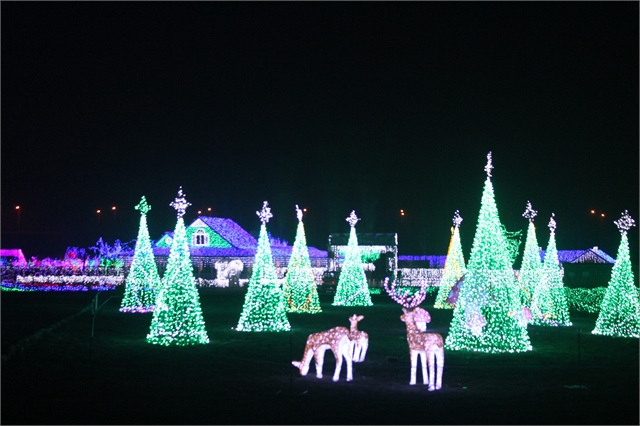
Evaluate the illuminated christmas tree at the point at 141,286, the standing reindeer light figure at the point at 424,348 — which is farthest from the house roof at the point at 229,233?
the standing reindeer light figure at the point at 424,348

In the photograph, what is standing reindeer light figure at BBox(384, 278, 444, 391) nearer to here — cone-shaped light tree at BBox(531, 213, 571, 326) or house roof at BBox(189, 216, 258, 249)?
cone-shaped light tree at BBox(531, 213, 571, 326)

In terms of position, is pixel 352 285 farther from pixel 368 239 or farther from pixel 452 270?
pixel 368 239

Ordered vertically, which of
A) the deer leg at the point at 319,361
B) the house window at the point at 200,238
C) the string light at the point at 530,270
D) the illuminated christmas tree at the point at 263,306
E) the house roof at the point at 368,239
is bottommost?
the deer leg at the point at 319,361

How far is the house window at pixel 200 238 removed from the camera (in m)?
61.0

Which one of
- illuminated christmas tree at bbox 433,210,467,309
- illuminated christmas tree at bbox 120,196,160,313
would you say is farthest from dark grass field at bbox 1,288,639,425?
illuminated christmas tree at bbox 433,210,467,309

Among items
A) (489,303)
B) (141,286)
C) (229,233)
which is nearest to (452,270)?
(141,286)

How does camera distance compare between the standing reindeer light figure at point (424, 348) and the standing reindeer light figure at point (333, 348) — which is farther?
the standing reindeer light figure at point (333, 348)

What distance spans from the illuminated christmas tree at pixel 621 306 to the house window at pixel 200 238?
138ft

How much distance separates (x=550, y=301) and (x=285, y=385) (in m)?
17.9

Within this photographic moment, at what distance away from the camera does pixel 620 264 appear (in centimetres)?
2334

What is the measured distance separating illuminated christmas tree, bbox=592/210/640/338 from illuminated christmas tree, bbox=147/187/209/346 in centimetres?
1259

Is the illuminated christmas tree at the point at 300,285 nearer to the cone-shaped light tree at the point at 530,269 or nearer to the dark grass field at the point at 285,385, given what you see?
the cone-shaped light tree at the point at 530,269

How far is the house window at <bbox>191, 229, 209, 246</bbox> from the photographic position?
61.0m

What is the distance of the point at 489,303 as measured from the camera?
18203 mm
